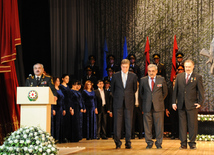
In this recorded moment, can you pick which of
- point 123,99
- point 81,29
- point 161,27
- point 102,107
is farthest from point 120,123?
point 161,27

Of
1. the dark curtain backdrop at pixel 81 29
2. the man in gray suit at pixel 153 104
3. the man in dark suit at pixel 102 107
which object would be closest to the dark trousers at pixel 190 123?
the man in gray suit at pixel 153 104

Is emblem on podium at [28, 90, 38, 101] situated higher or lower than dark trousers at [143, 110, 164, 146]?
higher

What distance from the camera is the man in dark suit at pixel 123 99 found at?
6.31m

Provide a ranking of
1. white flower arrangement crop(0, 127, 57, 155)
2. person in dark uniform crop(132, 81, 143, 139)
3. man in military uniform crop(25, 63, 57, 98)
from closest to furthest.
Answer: white flower arrangement crop(0, 127, 57, 155), man in military uniform crop(25, 63, 57, 98), person in dark uniform crop(132, 81, 143, 139)

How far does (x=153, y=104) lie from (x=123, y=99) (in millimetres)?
561

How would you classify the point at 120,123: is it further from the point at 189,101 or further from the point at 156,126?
the point at 189,101

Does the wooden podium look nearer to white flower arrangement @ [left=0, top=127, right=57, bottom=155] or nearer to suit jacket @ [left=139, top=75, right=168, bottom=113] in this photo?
white flower arrangement @ [left=0, top=127, right=57, bottom=155]

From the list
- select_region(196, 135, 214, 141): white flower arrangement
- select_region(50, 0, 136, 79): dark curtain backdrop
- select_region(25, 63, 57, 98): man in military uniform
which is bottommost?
select_region(196, 135, 214, 141): white flower arrangement

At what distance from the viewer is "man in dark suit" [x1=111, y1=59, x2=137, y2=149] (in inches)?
248

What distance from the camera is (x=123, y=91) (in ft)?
21.0

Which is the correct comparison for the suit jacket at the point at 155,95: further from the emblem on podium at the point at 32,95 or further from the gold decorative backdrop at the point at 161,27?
the gold decorative backdrop at the point at 161,27

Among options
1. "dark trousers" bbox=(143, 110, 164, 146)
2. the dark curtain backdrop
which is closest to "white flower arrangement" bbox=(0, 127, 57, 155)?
"dark trousers" bbox=(143, 110, 164, 146)

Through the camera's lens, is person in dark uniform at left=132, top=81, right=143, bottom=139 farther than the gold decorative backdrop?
No

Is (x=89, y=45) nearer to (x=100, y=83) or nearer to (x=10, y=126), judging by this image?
Result: (x=100, y=83)
